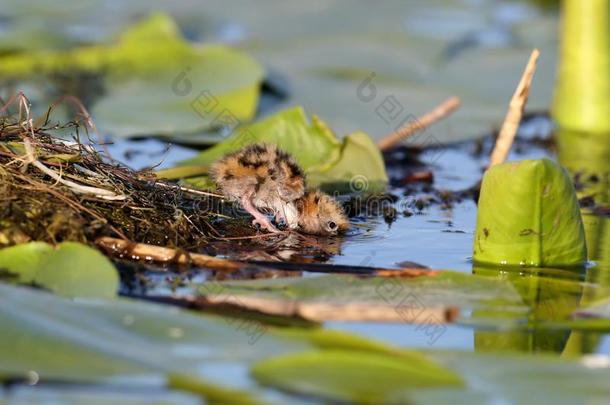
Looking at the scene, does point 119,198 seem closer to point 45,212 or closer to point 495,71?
point 45,212

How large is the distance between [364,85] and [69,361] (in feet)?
18.8

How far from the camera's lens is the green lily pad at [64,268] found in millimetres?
3857

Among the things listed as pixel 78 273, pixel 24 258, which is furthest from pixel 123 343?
pixel 24 258

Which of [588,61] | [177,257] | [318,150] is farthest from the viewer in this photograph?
[588,61]

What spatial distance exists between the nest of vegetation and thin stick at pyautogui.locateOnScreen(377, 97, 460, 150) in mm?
2240

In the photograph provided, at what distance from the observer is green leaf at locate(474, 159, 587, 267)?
175 inches

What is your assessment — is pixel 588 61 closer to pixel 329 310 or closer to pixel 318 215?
pixel 318 215

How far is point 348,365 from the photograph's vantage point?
316 cm

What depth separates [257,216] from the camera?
16.9ft

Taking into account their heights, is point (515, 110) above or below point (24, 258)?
above

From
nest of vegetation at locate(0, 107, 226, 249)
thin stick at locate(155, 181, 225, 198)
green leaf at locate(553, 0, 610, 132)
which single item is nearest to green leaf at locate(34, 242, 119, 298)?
nest of vegetation at locate(0, 107, 226, 249)

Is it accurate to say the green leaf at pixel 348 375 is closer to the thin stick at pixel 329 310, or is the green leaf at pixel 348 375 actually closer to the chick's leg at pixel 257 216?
the thin stick at pixel 329 310

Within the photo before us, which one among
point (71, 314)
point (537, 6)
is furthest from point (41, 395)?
point (537, 6)

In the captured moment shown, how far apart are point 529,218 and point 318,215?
3.51 ft
